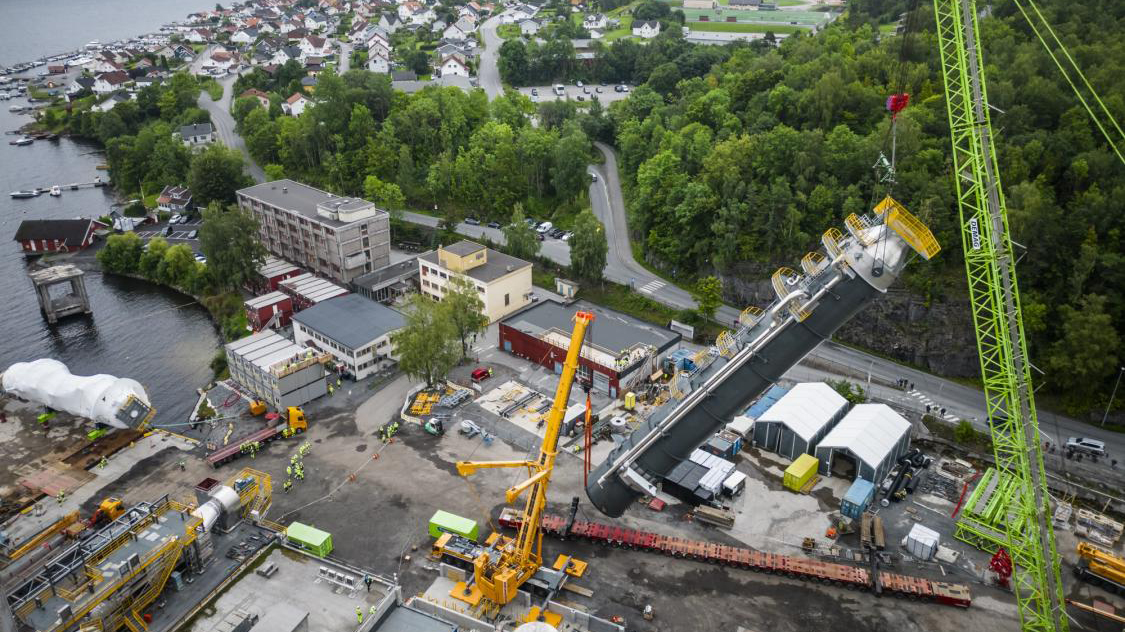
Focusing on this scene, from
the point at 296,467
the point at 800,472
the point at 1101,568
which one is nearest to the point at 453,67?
the point at 296,467

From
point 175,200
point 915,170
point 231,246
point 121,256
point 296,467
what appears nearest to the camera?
point 296,467

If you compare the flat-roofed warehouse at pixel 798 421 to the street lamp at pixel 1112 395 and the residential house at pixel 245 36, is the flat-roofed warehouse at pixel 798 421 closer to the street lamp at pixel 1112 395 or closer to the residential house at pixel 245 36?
the street lamp at pixel 1112 395

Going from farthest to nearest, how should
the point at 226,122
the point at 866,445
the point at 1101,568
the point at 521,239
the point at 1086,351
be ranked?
the point at 226,122 → the point at 521,239 → the point at 1086,351 → the point at 866,445 → the point at 1101,568

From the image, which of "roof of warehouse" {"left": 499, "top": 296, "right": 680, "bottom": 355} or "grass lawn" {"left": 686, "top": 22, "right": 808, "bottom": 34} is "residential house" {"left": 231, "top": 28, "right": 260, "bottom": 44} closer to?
"grass lawn" {"left": 686, "top": 22, "right": 808, "bottom": 34}

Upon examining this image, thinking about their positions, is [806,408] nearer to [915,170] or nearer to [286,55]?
[915,170]

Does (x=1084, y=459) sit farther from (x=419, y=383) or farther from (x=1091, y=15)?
(x=1091, y=15)

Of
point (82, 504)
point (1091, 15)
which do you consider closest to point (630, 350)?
point (82, 504)

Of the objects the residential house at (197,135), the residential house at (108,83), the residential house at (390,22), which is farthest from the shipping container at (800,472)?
the residential house at (390,22)
